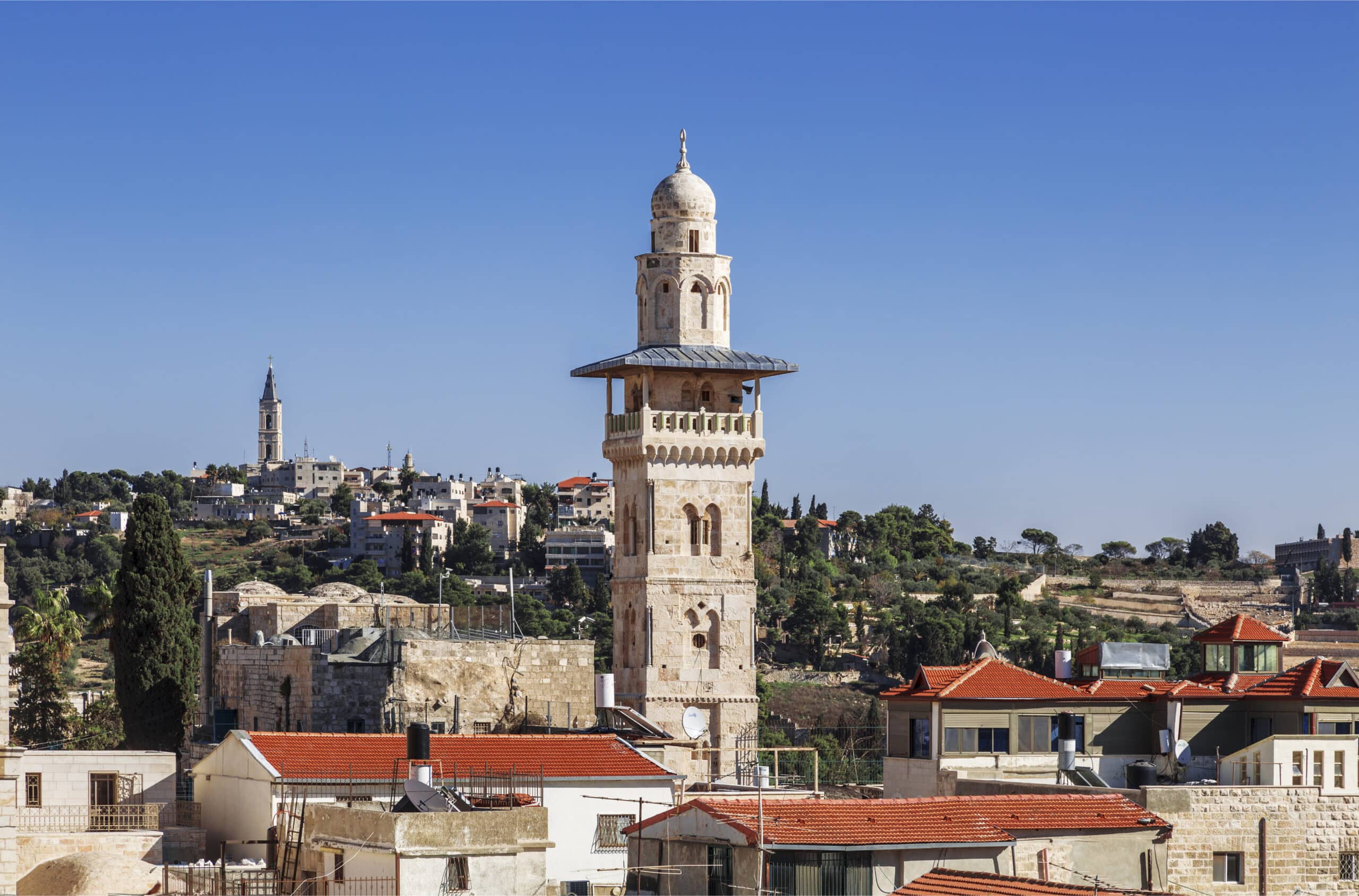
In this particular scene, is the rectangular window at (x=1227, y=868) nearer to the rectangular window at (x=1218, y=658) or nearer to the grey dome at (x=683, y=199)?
the rectangular window at (x=1218, y=658)

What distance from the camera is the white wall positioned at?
34.2 meters

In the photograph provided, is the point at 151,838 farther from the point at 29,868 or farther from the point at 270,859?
the point at 270,859

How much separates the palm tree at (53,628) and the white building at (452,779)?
31121 millimetres

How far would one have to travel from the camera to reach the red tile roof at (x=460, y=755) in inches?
1330

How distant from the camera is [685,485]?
162ft

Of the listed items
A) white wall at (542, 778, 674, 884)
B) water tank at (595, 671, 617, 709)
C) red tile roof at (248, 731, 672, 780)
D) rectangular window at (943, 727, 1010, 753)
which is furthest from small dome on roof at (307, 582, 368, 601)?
white wall at (542, 778, 674, 884)

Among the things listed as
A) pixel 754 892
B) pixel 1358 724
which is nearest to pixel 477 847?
pixel 754 892

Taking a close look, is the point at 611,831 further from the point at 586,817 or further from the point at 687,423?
the point at 687,423

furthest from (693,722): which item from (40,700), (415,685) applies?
(40,700)

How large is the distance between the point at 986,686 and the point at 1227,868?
273 inches

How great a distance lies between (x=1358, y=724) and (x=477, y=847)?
19.5 metres

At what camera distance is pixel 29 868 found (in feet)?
109

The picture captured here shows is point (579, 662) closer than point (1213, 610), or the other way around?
point (579, 662)

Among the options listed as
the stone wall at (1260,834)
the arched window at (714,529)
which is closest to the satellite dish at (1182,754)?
the stone wall at (1260,834)
